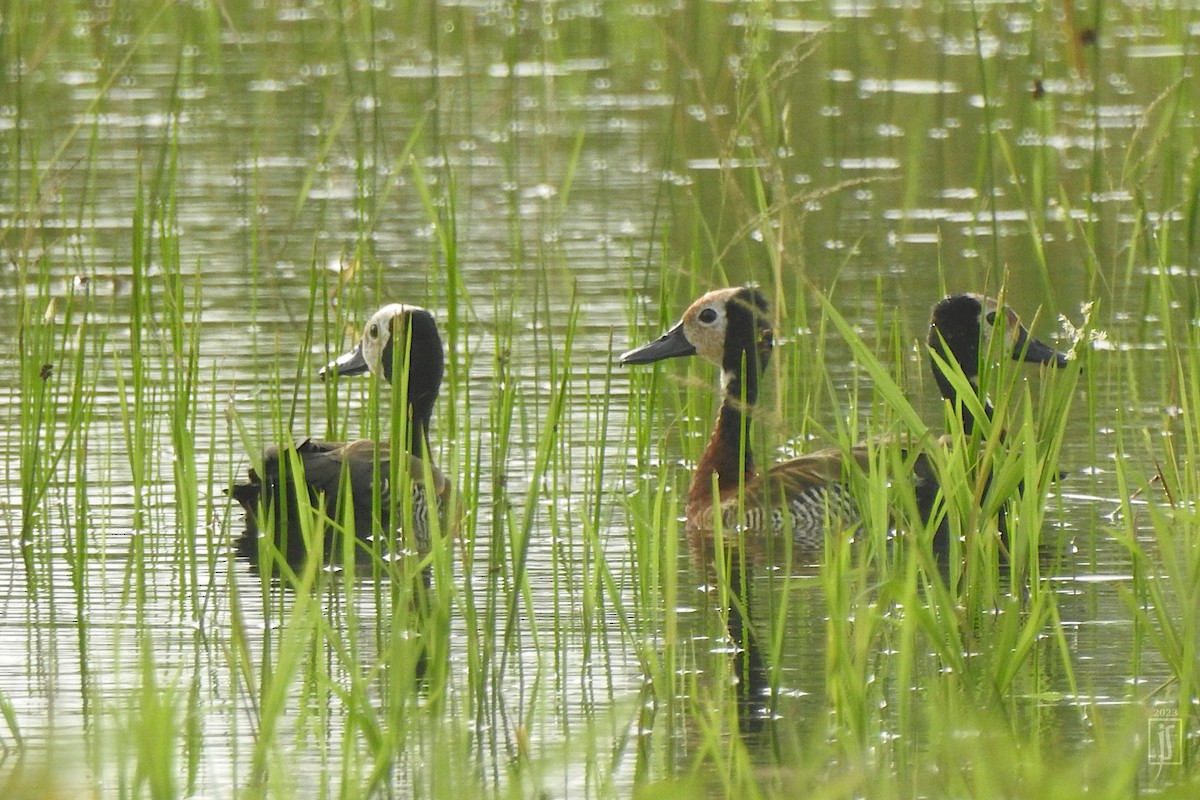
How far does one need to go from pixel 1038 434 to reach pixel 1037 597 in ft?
2.42

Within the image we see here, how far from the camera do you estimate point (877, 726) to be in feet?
13.0

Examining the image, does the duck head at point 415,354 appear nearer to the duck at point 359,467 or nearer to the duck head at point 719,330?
the duck at point 359,467

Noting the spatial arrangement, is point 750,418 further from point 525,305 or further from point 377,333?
point 525,305

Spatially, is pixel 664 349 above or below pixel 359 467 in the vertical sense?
above

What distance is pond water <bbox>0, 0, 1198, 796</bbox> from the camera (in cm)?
459

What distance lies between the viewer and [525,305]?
8828mm

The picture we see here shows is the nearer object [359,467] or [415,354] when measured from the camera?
[359,467]

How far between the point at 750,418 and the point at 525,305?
1.93 m

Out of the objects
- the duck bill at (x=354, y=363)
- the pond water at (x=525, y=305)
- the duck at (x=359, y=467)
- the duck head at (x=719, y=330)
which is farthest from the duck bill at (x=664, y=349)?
the duck bill at (x=354, y=363)

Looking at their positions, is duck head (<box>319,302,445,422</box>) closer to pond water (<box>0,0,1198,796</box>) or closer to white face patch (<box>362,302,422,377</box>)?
white face patch (<box>362,302,422,377</box>)

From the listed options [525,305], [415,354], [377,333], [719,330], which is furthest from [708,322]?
[525,305]

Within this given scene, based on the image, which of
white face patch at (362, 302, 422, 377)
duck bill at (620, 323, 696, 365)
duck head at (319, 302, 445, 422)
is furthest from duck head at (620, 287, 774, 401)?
white face patch at (362, 302, 422, 377)

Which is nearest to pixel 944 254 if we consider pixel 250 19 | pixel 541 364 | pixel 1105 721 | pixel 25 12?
pixel 541 364

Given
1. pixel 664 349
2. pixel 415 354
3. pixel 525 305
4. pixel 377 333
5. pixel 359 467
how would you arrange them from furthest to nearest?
pixel 525 305 → pixel 415 354 → pixel 377 333 → pixel 664 349 → pixel 359 467
